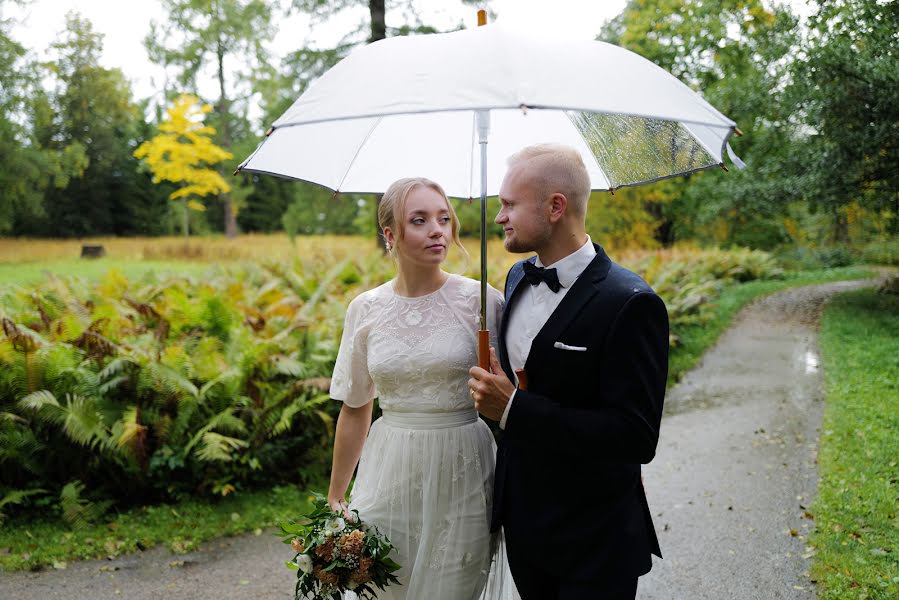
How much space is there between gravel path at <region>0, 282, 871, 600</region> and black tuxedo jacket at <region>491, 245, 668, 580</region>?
2.13 meters

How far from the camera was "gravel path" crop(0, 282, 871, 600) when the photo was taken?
4.11 metres

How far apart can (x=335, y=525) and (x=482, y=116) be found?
1541 millimetres

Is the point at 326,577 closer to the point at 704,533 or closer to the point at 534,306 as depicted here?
the point at 534,306

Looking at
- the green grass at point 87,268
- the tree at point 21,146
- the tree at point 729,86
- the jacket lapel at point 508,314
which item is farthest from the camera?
the tree at point 729,86

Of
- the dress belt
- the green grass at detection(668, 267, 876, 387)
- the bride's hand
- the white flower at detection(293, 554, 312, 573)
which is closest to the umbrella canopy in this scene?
the dress belt

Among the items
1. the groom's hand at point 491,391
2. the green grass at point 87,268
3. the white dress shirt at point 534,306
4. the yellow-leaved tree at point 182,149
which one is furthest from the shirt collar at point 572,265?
the yellow-leaved tree at point 182,149

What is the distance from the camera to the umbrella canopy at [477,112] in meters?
1.85

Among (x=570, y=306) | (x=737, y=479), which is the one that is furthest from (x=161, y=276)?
(x=570, y=306)

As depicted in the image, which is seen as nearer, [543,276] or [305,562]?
[543,276]

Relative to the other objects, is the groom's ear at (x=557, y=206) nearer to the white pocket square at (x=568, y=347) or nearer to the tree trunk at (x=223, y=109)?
the white pocket square at (x=568, y=347)

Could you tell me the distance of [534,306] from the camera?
2.27 metres

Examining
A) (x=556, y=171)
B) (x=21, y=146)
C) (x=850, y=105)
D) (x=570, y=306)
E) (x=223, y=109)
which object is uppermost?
(x=223, y=109)

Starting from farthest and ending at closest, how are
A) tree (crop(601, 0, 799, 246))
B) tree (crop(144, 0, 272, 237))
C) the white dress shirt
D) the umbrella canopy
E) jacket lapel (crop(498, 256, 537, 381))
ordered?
tree (crop(144, 0, 272, 237)) < tree (crop(601, 0, 799, 246)) < jacket lapel (crop(498, 256, 537, 381)) < the white dress shirt < the umbrella canopy

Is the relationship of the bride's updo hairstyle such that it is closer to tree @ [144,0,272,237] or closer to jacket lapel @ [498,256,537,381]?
jacket lapel @ [498,256,537,381]
